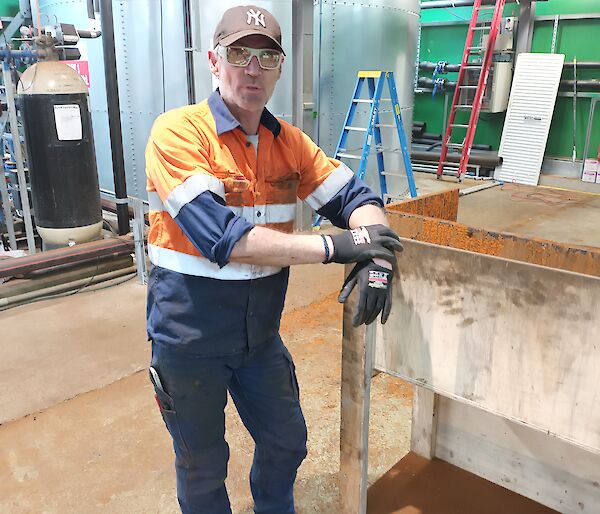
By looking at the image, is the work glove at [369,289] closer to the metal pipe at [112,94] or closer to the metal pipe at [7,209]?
the metal pipe at [112,94]

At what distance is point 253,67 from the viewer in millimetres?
1415

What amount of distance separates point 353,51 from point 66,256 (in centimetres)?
326

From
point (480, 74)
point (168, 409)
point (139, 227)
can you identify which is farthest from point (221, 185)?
point (480, 74)

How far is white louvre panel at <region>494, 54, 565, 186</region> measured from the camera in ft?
24.6

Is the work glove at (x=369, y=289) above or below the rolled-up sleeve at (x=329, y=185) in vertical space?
below

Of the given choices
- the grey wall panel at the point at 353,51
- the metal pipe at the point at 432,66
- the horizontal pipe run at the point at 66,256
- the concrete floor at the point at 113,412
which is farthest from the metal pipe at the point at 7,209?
the metal pipe at the point at 432,66

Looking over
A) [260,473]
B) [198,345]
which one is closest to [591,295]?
[198,345]

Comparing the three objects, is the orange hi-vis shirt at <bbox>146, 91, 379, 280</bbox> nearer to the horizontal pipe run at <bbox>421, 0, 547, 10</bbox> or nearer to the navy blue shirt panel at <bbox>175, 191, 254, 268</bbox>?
the navy blue shirt panel at <bbox>175, 191, 254, 268</bbox>

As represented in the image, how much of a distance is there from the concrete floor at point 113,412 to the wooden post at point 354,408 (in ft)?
0.99

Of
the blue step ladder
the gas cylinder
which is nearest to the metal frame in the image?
the gas cylinder

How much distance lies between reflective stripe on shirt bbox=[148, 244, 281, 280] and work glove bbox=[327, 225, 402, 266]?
0.25 metres

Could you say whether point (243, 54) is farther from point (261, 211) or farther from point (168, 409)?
point (168, 409)

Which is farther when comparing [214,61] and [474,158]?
[474,158]

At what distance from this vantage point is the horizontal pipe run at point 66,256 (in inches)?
146
